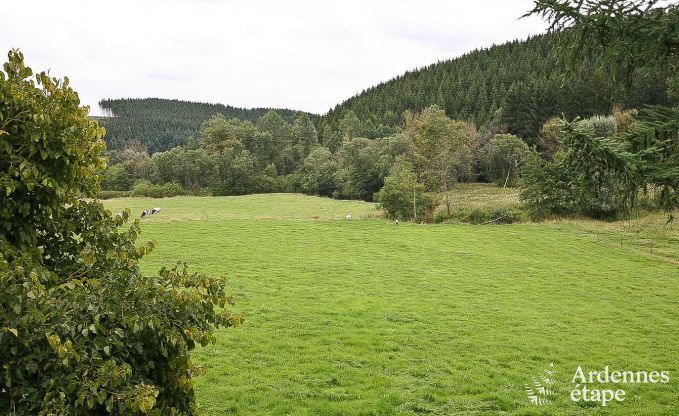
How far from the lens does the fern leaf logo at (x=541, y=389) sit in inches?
454

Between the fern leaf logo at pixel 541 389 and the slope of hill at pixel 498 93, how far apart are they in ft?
141

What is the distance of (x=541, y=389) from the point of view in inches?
478

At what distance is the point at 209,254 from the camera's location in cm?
2791

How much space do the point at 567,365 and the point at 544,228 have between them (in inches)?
1154

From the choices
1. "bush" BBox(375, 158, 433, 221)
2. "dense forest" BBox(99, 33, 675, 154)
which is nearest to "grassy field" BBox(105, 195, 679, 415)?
"bush" BBox(375, 158, 433, 221)

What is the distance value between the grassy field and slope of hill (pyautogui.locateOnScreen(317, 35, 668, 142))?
2778cm

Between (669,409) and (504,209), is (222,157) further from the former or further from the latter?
(669,409)

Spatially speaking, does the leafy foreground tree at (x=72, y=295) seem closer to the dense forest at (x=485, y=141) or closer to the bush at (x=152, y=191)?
the dense forest at (x=485, y=141)

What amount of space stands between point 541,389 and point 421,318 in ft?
20.1

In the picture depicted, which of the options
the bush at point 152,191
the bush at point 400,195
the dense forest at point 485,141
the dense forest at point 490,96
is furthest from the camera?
the dense forest at point 490,96

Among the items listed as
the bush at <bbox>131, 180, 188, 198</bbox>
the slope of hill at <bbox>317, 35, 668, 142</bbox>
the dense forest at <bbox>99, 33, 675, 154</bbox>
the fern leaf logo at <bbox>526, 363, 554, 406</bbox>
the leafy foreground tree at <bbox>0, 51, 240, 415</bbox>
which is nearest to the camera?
the leafy foreground tree at <bbox>0, 51, 240, 415</bbox>

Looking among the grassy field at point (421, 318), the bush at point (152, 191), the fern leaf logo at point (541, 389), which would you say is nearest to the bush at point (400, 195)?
the grassy field at point (421, 318)

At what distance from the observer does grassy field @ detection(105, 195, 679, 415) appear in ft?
37.9

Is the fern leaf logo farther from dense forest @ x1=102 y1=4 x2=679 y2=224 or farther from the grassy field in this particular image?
dense forest @ x1=102 y1=4 x2=679 y2=224
